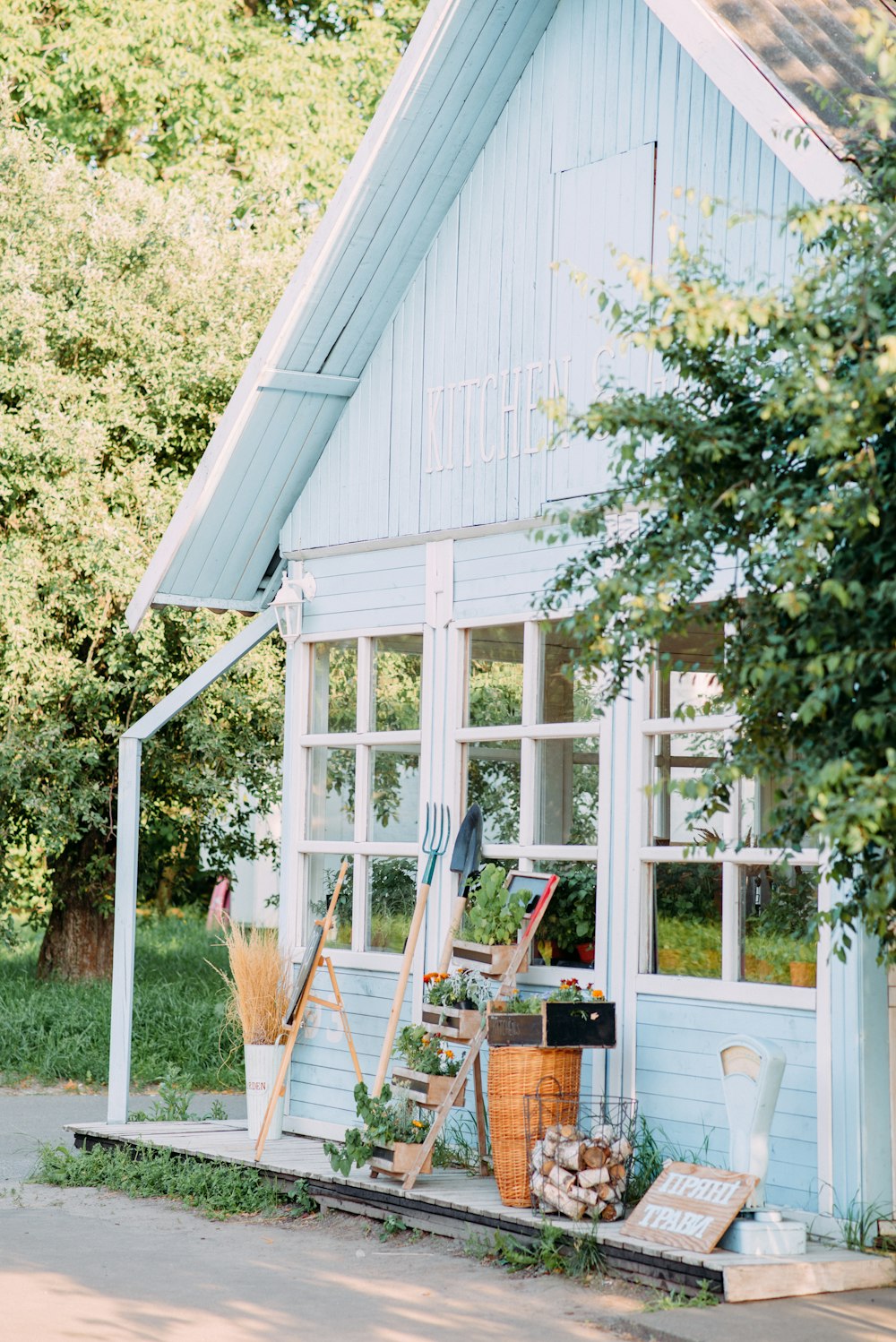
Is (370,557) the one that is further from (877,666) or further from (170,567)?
(877,666)

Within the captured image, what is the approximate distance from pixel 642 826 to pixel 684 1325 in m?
2.40

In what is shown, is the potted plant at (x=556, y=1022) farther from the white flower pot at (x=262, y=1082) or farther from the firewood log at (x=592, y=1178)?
the white flower pot at (x=262, y=1082)

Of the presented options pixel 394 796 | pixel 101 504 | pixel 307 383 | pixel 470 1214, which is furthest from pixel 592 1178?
pixel 101 504

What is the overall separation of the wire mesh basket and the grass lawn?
18.6 feet

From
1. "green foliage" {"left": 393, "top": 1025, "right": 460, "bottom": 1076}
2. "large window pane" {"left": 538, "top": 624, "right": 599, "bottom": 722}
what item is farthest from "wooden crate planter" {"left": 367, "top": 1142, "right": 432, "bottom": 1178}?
"large window pane" {"left": 538, "top": 624, "right": 599, "bottom": 722}

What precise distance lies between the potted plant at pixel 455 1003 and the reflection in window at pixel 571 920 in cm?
36

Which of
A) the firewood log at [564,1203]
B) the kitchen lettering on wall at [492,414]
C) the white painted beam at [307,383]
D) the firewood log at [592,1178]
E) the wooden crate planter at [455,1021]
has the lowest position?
the firewood log at [564,1203]

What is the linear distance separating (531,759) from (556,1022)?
151cm

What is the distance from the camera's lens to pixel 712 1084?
707 cm

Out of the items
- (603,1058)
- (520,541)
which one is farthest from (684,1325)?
(520,541)

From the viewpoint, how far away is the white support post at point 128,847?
9.36m

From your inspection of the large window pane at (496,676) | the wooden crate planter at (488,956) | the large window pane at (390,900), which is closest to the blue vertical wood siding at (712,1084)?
the wooden crate planter at (488,956)

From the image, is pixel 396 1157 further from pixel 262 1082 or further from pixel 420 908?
pixel 262 1082

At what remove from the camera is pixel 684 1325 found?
18.4ft
